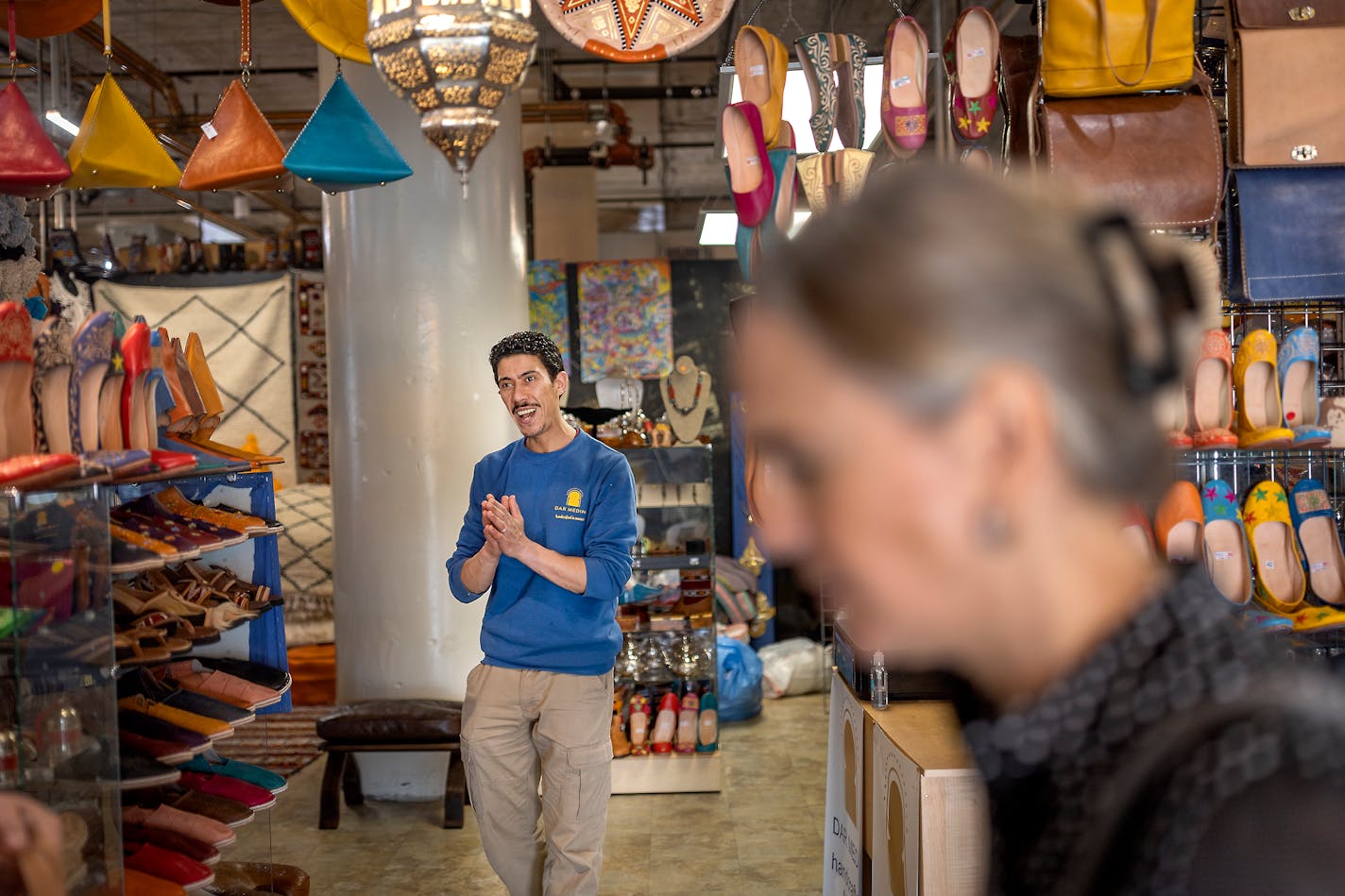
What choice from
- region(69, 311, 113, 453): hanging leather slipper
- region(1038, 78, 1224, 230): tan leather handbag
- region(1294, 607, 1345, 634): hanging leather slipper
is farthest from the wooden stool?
region(1038, 78, 1224, 230): tan leather handbag

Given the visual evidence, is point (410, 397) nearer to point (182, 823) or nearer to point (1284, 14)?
point (182, 823)

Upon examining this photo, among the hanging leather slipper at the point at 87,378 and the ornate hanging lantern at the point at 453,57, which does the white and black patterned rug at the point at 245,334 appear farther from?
the ornate hanging lantern at the point at 453,57

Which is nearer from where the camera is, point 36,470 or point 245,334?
point 36,470

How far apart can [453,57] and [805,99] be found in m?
2.63

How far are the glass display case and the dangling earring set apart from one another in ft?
7.46

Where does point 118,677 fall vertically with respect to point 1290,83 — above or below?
below

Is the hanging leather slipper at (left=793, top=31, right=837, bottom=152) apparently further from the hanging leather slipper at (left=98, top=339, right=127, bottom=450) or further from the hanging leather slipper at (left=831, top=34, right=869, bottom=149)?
the hanging leather slipper at (left=98, top=339, right=127, bottom=450)

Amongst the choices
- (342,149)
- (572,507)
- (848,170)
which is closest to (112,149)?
(342,149)

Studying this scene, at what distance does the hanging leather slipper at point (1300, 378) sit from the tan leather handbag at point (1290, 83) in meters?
0.51

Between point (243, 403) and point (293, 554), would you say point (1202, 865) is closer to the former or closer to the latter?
point (293, 554)

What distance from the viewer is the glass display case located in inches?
91.8

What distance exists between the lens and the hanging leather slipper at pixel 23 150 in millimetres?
2928


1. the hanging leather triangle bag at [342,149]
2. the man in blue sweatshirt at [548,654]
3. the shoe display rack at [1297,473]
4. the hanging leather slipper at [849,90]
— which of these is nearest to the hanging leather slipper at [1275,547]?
the shoe display rack at [1297,473]

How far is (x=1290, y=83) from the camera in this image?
3.17m
